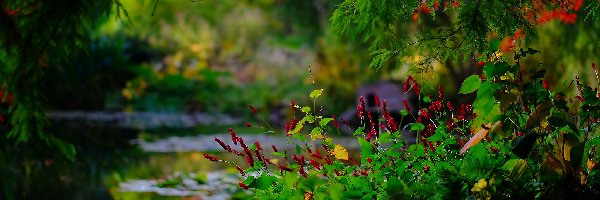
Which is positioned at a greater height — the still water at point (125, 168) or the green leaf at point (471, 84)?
the green leaf at point (471, 84)

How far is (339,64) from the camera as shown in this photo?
17875mm

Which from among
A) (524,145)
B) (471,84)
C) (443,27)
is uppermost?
(443,27)

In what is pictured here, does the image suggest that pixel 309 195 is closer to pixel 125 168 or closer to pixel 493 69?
pixel 493 69

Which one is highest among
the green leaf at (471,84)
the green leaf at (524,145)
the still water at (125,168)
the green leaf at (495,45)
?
the green leaf at (495,45)

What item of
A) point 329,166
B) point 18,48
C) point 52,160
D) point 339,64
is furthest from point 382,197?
point 339,64

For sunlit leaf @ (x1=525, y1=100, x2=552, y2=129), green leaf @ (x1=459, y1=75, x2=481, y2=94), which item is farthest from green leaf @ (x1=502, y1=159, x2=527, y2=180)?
green leaf @ (x1=459, y1=75, x2=481, y2=94)

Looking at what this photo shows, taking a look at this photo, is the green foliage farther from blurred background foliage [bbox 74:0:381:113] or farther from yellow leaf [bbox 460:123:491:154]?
blurred background foliage [bbox 74:0:381:113]

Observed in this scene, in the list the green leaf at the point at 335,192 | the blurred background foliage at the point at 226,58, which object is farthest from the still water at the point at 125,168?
the green leaf at the point at 335,192

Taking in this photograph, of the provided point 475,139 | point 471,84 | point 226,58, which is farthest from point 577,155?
point 226,58

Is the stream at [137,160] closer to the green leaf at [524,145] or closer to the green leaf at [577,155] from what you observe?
the green leaf at [524,145]

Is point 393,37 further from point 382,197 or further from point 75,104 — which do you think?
point 75,104

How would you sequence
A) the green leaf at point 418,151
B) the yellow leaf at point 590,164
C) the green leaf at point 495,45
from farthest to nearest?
the green leaf at point 418,151
the yellow leaf at point 590,164
the green leaf at point 495,45

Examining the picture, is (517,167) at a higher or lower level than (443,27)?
lower

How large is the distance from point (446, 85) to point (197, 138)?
4.43m
